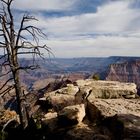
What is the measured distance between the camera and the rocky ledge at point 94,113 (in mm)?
22969

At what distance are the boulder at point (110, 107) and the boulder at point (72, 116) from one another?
1.03m

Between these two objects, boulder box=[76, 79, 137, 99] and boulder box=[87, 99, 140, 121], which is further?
boulder box=[76, 79, 137, 99]

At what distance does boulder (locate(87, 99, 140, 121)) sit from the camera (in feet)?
84.1

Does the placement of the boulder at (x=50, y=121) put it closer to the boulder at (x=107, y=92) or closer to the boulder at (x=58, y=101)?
the boulder at (x=58, y=101)

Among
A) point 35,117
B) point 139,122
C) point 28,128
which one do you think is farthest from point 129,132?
point 35,117

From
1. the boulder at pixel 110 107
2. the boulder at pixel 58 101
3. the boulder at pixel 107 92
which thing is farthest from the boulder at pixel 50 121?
the boulder at pixel 107 92

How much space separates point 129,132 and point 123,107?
5.62 metres

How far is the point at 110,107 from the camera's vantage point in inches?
1046

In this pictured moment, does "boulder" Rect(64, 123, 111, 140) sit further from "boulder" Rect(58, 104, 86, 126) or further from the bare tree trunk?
the bare tree trunk

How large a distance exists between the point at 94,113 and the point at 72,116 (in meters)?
2.01

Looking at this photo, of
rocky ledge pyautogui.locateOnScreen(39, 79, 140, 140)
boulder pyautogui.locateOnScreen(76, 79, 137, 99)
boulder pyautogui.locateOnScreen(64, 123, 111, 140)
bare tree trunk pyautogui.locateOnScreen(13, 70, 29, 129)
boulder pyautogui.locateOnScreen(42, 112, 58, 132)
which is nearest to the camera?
boulder pyautogui.locateOnScreen(64, 123, 111, 140)

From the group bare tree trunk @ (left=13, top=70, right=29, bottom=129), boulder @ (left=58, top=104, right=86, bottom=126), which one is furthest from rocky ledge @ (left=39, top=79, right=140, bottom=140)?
bare tree trunk @ (left=13, top=70, right=29, bottom=129)

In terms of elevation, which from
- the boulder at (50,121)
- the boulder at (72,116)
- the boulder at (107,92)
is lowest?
the boulder at (50,121)

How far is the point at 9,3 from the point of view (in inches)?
962
